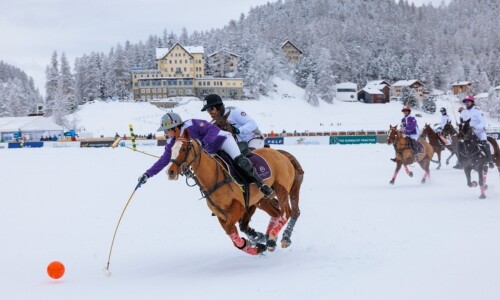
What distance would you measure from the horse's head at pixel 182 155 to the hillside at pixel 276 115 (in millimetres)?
66339

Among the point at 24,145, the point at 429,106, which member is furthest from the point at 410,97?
the point at 24,145

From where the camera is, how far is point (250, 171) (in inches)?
324

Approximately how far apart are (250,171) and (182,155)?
140cm

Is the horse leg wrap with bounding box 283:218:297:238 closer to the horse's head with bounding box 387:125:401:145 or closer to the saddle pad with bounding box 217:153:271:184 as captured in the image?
the saddle pad with bounding box 217:153:271:184

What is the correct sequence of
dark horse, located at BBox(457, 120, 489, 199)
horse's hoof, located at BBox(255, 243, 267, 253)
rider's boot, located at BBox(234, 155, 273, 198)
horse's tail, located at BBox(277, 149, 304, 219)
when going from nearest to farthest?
rider's boot, located at BBox(234, 155, 273, 198)
horse's hoof, located at BBox(255, 243, 267, 253)
horse's tail, located at BBox(277, 149, 304, 219)
dark horse, located at BBox(457, 120, 489, 199)

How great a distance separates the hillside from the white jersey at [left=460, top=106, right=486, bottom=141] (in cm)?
6078

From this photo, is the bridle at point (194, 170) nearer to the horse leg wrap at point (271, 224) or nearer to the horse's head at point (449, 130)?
the horse leg wrap at point (271, 224)

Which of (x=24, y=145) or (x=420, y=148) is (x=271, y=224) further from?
(x=24, y=145)

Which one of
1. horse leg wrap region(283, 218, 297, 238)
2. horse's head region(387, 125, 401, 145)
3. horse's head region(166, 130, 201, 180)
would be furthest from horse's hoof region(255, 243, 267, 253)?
horse's head region(387, 125, 401, 145)

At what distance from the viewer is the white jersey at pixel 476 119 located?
15.1m

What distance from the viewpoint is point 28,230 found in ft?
36.4

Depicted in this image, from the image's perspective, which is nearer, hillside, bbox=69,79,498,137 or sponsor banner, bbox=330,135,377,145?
sponsor banner, bbox=330,135,377,145

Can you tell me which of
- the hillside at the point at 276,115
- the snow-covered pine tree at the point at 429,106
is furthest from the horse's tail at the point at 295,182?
the snow-covered pine tree at the point at 429,106

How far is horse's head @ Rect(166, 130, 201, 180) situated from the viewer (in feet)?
23.1
